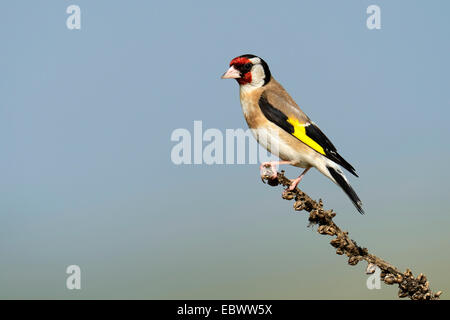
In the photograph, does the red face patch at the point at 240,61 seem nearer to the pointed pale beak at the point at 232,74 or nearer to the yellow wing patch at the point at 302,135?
the pointed pale beak at the point at 232,74

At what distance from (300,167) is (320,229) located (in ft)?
7.20

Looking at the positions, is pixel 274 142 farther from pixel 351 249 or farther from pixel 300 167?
pixel 351 249

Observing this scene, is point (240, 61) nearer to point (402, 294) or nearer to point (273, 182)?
point (273, 182)

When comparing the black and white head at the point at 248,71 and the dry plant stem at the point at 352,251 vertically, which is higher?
the black and white head at the point at 248,71

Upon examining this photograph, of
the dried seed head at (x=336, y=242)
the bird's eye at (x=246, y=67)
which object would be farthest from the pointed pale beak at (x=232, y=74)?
the dried seed head at (x=336, y=242)

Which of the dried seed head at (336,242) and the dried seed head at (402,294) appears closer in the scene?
the dried seed head at (402,294)

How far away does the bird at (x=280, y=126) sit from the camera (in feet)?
21.9

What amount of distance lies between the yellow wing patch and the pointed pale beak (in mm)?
1026

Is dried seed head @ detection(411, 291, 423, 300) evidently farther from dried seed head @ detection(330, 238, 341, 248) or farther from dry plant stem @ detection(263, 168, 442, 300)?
dried seed head @ detection(330, 238, 341, 248)

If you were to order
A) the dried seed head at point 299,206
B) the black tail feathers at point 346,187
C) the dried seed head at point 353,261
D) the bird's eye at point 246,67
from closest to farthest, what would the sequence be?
the dried seed head at point 353,261, the dried seed head at point 299,206, the black tail feathers at point 346,187, the bird's eye at point 246,67

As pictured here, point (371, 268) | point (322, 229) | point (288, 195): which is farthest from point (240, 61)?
point (371, 268)

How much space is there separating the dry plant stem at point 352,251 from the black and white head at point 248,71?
2242mm

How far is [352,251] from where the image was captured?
4727mm
